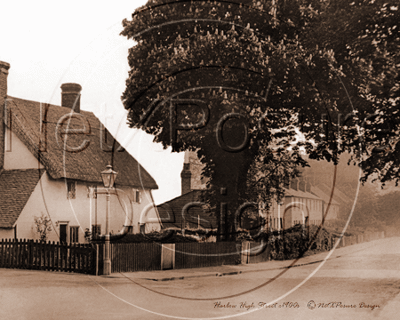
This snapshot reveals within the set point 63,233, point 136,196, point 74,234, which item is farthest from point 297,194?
point 63,233

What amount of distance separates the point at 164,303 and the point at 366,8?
18036mm

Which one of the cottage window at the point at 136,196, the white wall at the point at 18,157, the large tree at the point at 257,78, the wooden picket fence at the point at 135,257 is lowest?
the wooden picket fence at the point at 135,257

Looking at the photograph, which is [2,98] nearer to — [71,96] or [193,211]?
[71,96]

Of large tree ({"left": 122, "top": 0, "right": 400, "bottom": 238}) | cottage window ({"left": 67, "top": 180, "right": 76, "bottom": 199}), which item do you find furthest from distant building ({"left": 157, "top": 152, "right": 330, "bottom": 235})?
cottage window ({"left": 67, "top": 180, "right": 76, "bottom": 199})

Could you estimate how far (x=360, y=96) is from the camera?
88.9 ft

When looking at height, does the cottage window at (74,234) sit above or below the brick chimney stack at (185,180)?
below

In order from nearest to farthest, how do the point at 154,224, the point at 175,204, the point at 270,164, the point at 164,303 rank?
the point at 164,303, the point at 270,164, the point at 154,224, the point at 175,204

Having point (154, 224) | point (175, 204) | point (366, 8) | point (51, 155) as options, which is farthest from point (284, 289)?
point (175, 204)

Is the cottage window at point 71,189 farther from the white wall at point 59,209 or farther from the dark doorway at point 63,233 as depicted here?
the dark doorway at point 63,233

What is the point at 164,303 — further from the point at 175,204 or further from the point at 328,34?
the point at 175,204

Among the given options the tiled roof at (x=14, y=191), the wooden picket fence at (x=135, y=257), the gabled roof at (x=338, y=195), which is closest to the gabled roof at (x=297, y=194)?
the gabled roof at (x=338, y=195)

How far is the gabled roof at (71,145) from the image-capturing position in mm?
32219

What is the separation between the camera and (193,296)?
15.4 meters

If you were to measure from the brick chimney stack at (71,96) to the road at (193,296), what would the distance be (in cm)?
2205
